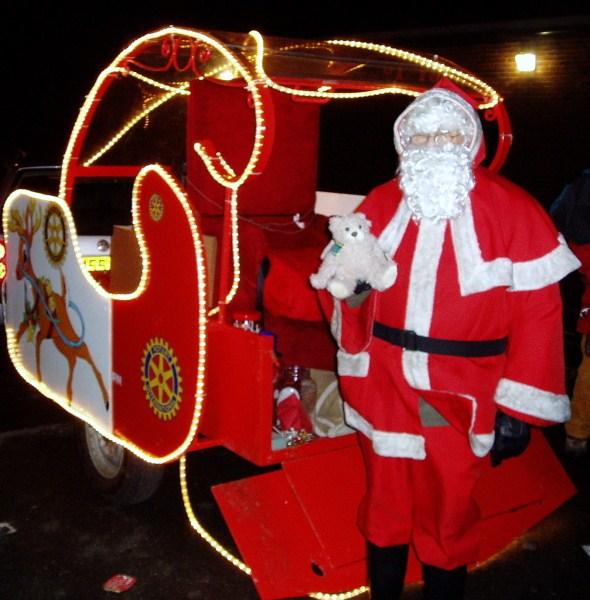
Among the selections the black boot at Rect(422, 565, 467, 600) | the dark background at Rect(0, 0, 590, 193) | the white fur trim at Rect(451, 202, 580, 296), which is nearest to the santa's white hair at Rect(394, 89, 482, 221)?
the white fur trim at Rect(451, 202, 580, 296)

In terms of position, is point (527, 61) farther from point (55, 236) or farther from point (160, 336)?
point (160, 336)

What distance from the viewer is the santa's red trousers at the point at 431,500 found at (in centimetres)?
272

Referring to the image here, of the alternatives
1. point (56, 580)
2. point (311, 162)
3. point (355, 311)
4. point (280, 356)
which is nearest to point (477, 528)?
point (355, 311)

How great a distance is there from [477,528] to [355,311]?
861 mm

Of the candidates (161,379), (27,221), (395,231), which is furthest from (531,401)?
(27,221)

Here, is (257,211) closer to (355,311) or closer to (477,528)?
(355,311)

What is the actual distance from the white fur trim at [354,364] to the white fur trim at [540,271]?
551 mm

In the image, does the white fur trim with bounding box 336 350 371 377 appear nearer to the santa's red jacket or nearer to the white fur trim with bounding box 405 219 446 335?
the santa's red jacket

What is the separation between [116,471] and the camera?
13.0 ft

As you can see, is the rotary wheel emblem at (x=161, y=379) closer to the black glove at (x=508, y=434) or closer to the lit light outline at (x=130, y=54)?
the lit light outline at (x=130, y=54)

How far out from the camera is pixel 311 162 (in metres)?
4.54

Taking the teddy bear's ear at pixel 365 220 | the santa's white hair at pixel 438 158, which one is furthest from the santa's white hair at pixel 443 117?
the teddy bear's ear at pixel 365 220

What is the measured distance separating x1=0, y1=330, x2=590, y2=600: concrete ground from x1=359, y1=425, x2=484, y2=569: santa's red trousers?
703 millimetres

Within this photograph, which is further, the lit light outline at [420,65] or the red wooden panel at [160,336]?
the lit light outline at [420,65]
